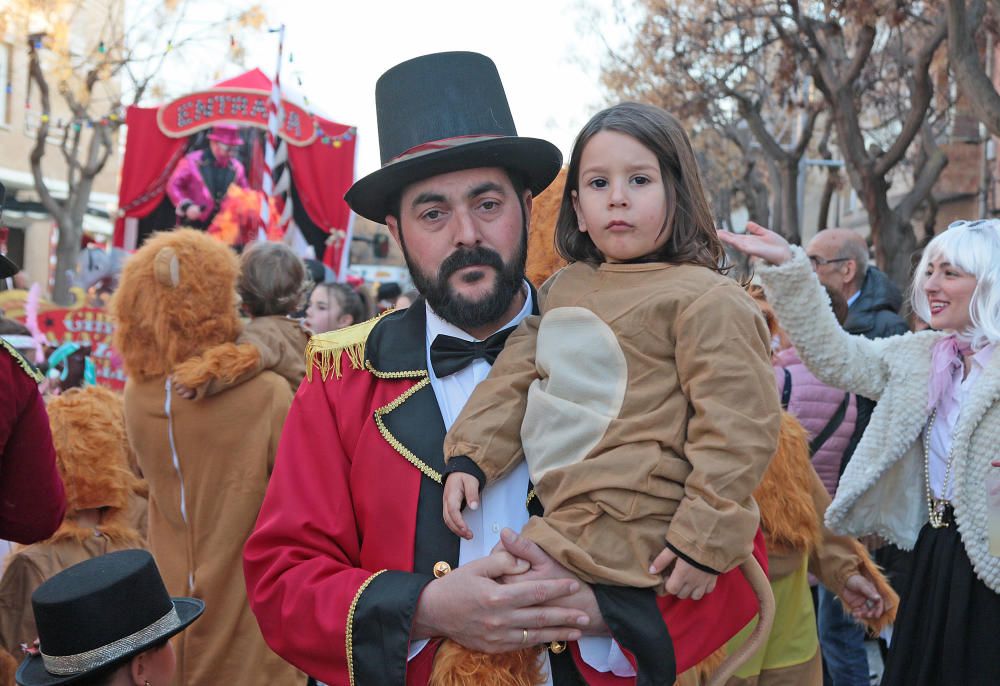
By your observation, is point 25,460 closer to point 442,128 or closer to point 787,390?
point 442,128

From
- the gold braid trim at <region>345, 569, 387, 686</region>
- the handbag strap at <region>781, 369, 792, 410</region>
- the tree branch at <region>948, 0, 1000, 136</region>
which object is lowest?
the gold braid trim at <region>345, 569, 387, 686</region>

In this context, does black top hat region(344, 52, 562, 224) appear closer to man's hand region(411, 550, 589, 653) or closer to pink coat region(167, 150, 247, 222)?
man's hand region(411, 550, 589, 653)

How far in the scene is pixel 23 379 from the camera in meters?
3.16

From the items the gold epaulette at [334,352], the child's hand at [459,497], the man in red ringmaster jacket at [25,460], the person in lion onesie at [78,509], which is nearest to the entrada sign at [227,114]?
the person in lion onesie at [78,509]

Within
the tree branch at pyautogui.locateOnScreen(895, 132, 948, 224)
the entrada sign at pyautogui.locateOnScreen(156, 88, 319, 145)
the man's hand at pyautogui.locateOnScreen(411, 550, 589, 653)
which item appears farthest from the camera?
the tree branch at pyautogui.locateOnScreen(895, 132, 948, 224)

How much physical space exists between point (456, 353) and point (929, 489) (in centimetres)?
209

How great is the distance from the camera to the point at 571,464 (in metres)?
2.18

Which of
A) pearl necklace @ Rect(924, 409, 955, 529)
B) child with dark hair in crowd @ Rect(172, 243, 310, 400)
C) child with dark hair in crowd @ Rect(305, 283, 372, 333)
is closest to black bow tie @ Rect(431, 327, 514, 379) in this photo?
pearl necklace @ Rect(924, 409, 955, 529)

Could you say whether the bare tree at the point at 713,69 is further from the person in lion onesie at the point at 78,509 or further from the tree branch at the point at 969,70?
the person in lion onesie at the point at 78,509

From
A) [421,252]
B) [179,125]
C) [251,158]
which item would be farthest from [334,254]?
[421,252]

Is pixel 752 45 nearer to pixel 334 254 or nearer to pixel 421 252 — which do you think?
pixel 334 254

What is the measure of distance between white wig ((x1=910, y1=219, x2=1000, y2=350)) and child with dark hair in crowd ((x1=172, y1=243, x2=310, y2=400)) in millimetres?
2941

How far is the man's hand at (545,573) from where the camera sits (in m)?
2.10

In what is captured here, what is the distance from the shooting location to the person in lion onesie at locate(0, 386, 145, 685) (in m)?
3.86
